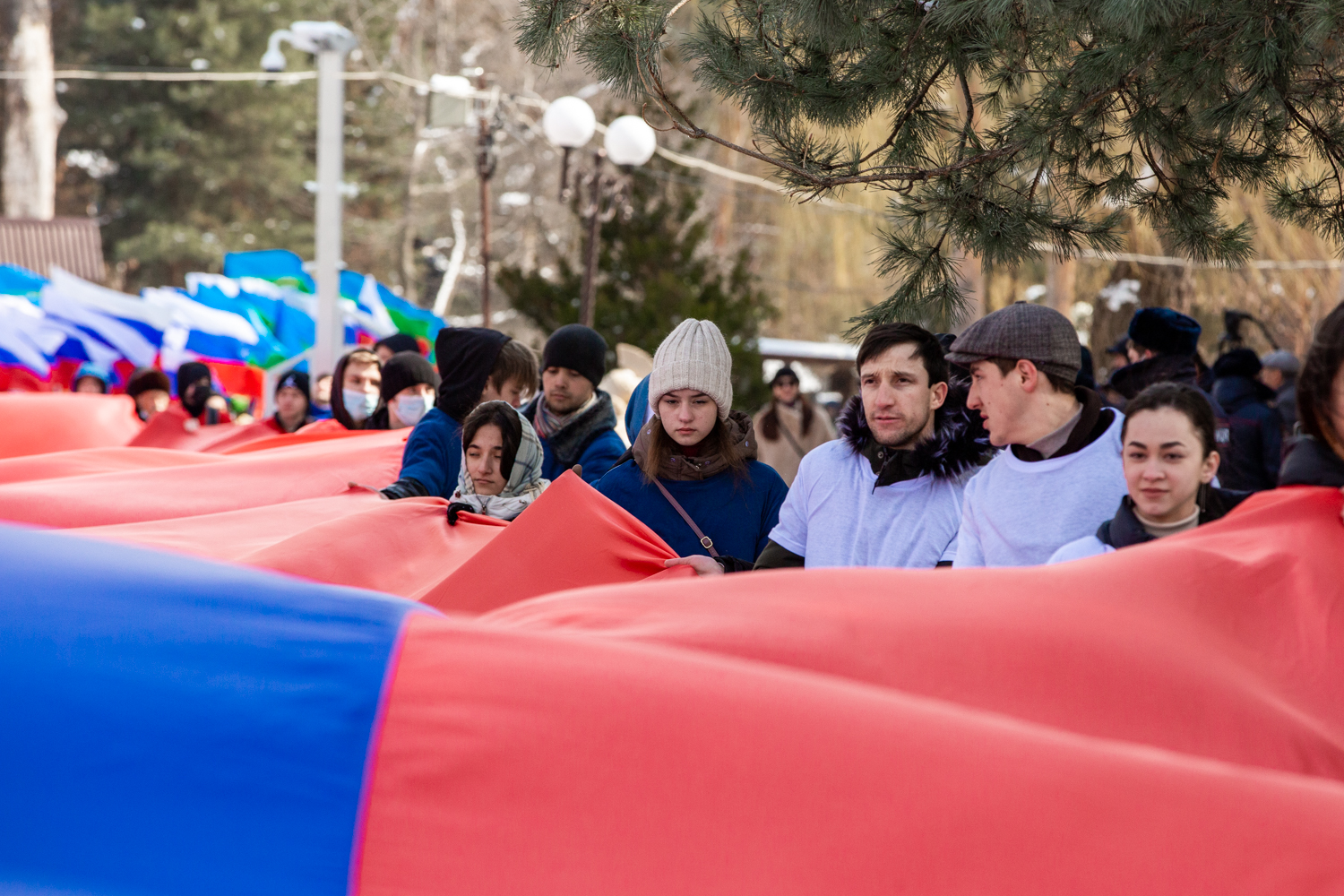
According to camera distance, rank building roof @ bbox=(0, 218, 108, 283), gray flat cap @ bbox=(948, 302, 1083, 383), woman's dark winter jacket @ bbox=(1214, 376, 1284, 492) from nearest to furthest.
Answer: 1. gray flat cap @ bbox=(948, 302, 1083, 383)
2. woman's dark winter jacket @ bbox=(1214, 376, 1284, 492)
3. building roof @ bbox=(0, 218, 108, 283)

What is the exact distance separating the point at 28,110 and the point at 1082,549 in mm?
27605

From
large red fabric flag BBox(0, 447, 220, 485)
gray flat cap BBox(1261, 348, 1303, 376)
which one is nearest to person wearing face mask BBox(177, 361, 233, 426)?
large red fabric flag BBox(0, 447, 220, 485)

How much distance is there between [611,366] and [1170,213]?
12759mm

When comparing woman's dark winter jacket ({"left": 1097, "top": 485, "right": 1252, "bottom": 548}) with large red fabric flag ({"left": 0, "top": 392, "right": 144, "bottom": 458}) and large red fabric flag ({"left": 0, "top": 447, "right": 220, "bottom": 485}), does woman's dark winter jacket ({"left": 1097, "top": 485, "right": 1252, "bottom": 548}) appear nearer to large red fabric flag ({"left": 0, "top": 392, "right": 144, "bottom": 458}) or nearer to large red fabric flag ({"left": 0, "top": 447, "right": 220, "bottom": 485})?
large red fabric flag ({"left": 0, "top": 447, "right": 220, "bottom": 485})

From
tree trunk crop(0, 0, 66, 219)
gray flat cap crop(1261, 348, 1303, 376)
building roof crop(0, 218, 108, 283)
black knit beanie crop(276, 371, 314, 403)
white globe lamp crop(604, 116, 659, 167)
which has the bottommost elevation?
black knit beanie crop(276, 371, 314, 403)

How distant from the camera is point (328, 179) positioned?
46.1 ft

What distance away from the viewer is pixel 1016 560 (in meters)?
3.57

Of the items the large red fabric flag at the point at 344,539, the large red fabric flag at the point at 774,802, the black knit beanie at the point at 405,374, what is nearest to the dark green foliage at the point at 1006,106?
the large red fabric flag at the point at 344,539

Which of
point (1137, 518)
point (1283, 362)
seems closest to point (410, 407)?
point (1137, 518)

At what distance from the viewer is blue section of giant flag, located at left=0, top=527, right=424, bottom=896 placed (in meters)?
2.15

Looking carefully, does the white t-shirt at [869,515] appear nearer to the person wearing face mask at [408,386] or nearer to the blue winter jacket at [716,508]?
the blue winter jacket at [716,508]

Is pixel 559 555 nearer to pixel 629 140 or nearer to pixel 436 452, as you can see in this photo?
pixel 436 452

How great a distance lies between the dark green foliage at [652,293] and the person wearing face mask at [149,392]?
233 inches

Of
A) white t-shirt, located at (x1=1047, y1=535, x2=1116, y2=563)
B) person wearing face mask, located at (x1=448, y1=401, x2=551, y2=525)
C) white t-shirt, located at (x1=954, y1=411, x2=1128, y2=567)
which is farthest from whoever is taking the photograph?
person wearing face mask, located at (x1=448, y1=401, x2=551, y2=525)
